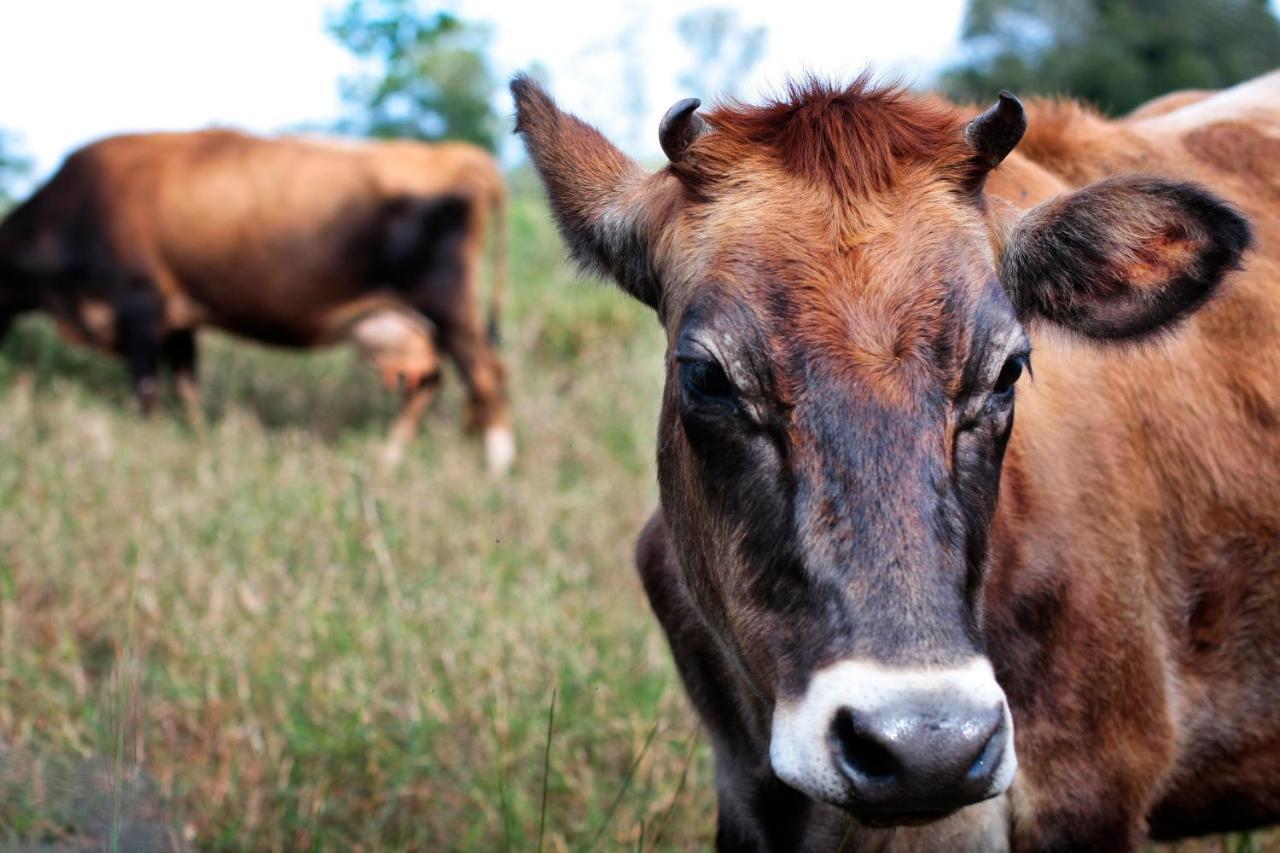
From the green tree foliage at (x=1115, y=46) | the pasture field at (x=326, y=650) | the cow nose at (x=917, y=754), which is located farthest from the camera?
the green tree foliage at (x=1115, y=46)

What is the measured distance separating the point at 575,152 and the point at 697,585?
3.20 feet

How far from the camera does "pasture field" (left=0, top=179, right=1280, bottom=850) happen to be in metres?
3.78

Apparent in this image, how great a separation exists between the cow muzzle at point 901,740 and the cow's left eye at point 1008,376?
0.59 meters

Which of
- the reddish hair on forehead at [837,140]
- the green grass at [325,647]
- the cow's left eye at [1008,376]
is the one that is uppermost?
the reddish hair on forehead at [837,140]

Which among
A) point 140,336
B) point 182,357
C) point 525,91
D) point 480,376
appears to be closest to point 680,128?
point 525,91

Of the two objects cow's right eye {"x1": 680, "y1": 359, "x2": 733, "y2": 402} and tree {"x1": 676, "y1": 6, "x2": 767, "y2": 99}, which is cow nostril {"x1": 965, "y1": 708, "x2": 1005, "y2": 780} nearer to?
cow's right eye {"x1": 680, "y1": 359, "x2": 733, "y2": 402}

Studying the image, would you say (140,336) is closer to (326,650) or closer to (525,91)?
(326,650)

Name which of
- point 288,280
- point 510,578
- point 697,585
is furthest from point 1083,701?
point 288,280

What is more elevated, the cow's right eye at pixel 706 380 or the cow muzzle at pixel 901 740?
the cow's right eye at pixel 706 380

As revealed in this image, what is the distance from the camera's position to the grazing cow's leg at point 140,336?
9.97m

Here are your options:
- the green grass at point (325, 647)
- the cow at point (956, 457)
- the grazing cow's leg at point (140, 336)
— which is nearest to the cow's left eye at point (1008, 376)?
the cow at point (956, 457)

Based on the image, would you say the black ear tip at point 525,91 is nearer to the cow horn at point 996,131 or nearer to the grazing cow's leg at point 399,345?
the cow horn at point 996,131

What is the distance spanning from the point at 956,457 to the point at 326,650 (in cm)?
311

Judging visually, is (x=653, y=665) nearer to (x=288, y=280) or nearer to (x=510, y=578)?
(x=510, y=578)
